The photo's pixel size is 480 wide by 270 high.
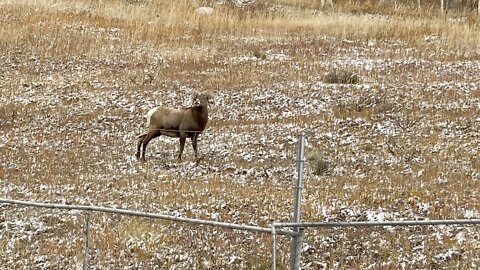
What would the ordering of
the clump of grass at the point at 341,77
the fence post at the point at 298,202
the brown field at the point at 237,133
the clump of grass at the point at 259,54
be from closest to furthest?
1. the fence post at the point at 298,202
2. the brown field at the point at 237,133
3. the clump of grass at the point at 341,77
4. the clump of grass at the point at 259,54

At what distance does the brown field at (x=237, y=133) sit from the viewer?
32.9 ft

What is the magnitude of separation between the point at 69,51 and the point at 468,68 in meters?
14.4

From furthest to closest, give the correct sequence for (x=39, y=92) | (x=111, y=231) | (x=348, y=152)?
(x=39, y=92), (x=348, y=152), (x=111, y=231)

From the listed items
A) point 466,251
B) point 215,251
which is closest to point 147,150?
point 215,251

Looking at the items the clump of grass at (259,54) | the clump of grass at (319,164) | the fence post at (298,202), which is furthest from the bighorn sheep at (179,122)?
the clump of grass at (259,54)

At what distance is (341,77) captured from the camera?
2289 cm

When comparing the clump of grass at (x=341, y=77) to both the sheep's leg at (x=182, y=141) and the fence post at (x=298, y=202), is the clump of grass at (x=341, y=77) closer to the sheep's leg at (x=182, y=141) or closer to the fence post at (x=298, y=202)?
the sheep's leg at (x=182, y=141)

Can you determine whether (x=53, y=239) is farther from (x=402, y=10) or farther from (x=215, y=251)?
(x=402, y=10)

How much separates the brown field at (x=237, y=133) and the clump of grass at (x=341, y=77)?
0.90 feet

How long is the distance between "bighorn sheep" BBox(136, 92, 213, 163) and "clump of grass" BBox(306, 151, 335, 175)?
2598 millimetres

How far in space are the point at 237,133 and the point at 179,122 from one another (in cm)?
193

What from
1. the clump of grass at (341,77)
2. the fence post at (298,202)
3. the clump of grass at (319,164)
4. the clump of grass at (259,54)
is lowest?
the clump of grass at (259,54)

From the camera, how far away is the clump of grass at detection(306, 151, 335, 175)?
14.1 m

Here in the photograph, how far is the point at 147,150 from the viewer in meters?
17.1
